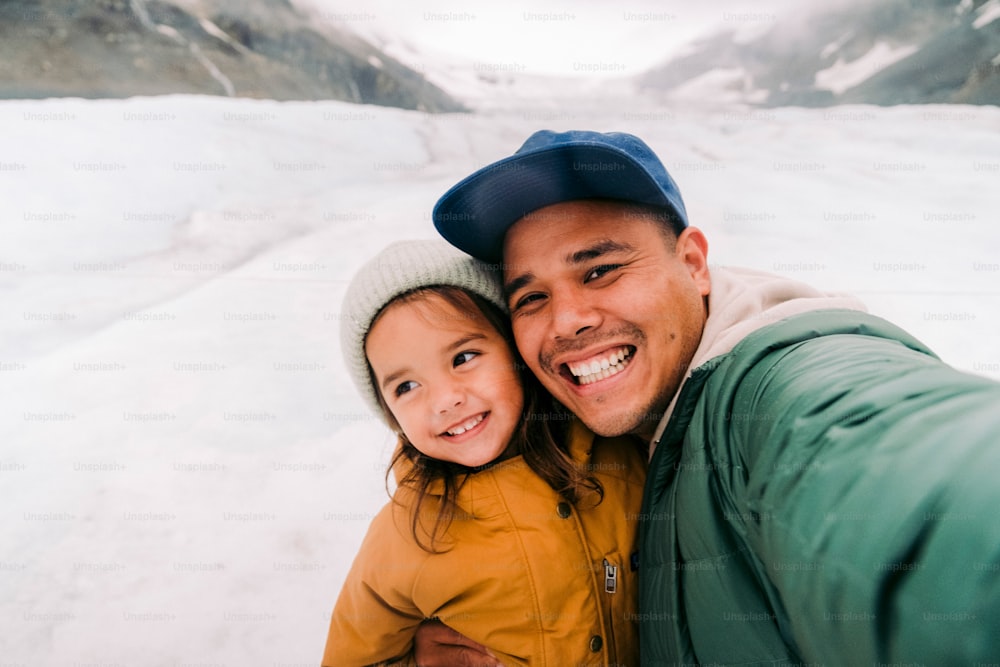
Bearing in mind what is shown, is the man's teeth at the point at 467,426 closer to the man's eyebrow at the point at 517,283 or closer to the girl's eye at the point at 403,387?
the girl's eye at the point at 403,387

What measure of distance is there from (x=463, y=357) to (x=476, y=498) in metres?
0.32

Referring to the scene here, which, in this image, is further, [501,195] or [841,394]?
[501,195]

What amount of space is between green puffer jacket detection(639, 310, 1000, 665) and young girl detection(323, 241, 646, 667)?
196mm

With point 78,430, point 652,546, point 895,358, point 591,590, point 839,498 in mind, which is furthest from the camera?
point 78,430

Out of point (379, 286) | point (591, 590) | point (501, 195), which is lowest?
point (591, 590)

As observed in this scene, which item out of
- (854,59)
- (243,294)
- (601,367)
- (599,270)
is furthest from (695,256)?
(854,59)

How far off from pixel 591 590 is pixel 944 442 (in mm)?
759

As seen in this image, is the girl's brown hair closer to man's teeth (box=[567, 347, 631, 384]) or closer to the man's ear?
Answer: man's teeth (box=[567, 347, 631, 384])

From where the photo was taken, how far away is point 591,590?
104cm

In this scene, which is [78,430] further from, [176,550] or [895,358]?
[895,358]

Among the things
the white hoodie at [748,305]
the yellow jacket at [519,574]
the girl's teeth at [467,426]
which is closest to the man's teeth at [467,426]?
the girl's teeth at [467,426]

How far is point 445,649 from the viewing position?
123 centimetres

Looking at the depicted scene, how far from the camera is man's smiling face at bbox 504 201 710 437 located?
41.2 inches

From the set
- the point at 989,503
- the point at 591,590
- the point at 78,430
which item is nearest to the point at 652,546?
the point at 591,590
